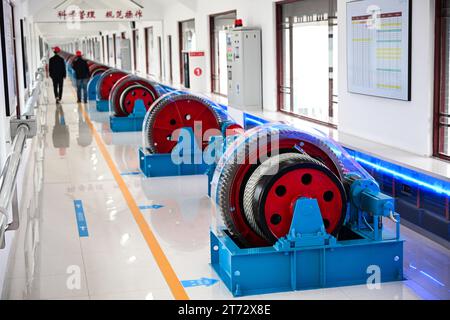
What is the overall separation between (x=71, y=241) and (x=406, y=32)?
4715 millimetres

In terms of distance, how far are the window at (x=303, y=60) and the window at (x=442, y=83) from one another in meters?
4.48

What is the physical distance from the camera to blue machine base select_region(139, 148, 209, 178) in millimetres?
10516

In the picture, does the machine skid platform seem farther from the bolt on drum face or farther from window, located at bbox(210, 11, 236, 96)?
window, located at bbox(210, 11, 236, 96)

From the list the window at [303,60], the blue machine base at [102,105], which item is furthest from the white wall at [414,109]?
the blue machine base at [102,105]

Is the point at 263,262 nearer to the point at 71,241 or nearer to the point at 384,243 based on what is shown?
the point at 384,243

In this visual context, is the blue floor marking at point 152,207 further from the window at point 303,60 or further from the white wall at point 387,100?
the window at point 303,60

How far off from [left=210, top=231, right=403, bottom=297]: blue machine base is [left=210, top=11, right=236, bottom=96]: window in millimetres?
14715

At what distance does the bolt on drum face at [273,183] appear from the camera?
555cm

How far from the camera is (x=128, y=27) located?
128 feet

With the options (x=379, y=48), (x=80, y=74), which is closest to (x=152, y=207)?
(x=379, y=48)

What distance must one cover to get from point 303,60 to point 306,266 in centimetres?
947

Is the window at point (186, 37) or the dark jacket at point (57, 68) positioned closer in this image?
the dark jacket at point (57, 68)

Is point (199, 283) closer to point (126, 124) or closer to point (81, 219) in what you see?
point (81, 219)
